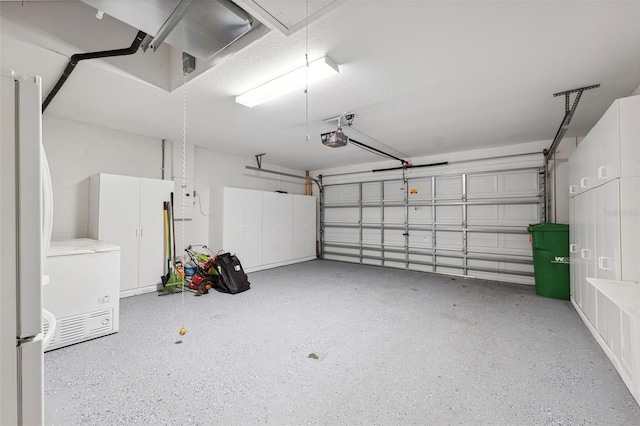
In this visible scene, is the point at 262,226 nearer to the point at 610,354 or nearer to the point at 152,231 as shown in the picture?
the point at 152,231

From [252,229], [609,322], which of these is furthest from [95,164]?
[609,322]

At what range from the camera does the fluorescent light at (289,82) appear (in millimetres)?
2274

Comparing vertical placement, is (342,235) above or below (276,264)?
above

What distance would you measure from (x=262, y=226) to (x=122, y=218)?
2.66 m

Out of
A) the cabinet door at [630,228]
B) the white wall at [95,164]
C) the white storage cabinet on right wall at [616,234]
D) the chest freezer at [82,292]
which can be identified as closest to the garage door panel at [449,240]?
the white storage cabinet on right wall at [616,234]

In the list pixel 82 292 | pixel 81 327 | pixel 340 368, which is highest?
pixel 82 292

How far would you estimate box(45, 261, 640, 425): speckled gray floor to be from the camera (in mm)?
1643

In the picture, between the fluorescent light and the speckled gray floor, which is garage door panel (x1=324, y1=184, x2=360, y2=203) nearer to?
the speckled gray floor

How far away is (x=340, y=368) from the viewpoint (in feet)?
6.91

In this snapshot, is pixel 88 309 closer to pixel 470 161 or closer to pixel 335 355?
pixel 335 355

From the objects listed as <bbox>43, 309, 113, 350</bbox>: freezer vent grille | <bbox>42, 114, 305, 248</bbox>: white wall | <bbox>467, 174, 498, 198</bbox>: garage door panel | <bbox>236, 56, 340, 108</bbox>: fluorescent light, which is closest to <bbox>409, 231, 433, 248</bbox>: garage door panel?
<bbox>467, 174, 498, 198</bbox>: garage door panel

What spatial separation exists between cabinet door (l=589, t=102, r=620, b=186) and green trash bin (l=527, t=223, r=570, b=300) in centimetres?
Answer: 158

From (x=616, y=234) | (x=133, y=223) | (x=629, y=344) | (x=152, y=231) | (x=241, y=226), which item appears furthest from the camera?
(x=241, y=226)

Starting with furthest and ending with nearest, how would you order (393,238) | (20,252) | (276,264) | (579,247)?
(393,238)
(276,264)
(579,247)
(20,252)
